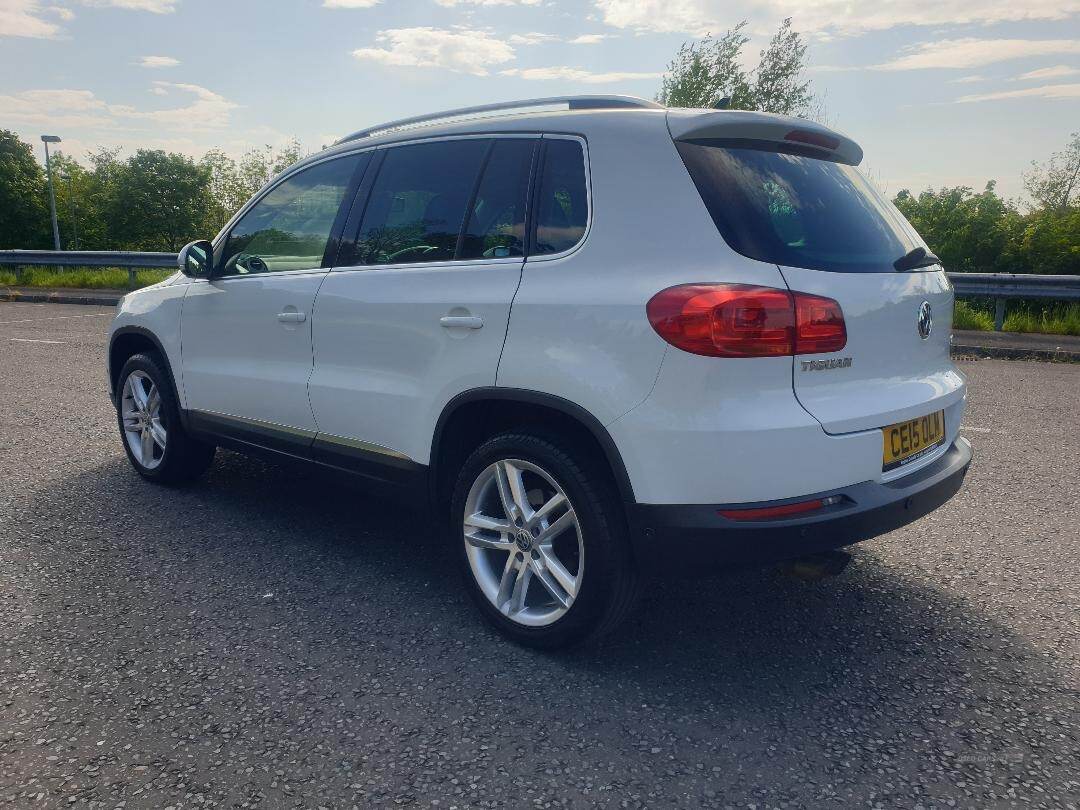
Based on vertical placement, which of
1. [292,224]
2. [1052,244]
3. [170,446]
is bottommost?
[170,446]

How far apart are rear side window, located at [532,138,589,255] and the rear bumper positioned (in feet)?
3.18

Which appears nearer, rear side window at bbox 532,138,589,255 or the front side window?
rear side window at bbox 532,138,589,255

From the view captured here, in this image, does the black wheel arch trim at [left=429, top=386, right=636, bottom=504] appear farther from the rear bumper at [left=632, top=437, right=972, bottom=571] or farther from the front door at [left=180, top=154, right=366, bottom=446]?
the front door at [left=180, top=154, right=366, bottom=446]

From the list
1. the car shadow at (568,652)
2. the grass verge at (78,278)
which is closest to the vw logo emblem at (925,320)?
the car shadow at (568,652)

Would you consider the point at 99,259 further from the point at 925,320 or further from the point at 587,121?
the point at 925,320

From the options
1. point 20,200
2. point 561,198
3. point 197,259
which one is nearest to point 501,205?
point 561,198

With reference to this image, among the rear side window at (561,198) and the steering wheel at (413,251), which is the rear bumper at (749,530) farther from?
the steering wheel at (413,251)

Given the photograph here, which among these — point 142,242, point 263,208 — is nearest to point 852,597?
point 263,208

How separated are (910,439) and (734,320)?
0.87 meters

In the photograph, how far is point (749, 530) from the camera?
Answer: 8.48 feet

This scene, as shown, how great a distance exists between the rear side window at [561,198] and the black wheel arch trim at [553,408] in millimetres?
510

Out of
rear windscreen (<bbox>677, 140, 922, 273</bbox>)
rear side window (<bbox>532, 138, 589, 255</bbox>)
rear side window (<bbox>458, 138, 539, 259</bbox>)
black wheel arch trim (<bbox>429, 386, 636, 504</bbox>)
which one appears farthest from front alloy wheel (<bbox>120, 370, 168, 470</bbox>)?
rear windscreen (<bbox>677, 140, 922, 273</bbox>)

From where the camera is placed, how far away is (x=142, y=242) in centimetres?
7606

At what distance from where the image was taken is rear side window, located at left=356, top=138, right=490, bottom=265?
11.2 ft
